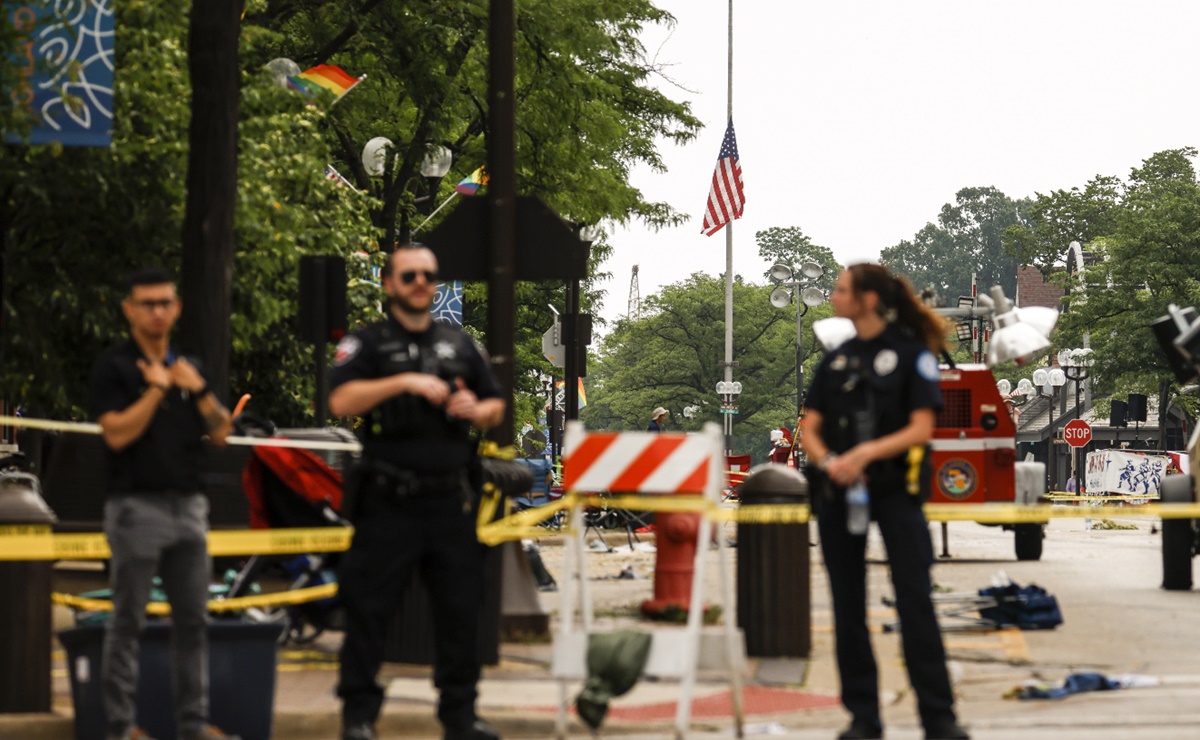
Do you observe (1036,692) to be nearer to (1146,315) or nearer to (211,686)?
(211,686)

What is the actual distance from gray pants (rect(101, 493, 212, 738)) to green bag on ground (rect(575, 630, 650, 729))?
151 centimetres

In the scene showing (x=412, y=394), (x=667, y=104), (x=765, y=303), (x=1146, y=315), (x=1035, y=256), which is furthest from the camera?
(x=1035, y=256)

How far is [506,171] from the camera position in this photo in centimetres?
1099

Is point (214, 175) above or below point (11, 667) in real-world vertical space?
above

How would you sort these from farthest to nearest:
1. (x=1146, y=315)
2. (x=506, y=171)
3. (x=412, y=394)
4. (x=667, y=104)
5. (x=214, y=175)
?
(x=1146, y=315)
(x=667, y=104)
(x=214, y=175)
(x=506, y=171)
(x=412, y=394)

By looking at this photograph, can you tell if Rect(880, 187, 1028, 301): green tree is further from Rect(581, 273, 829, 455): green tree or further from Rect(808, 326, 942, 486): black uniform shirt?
Rect(808, 326, 942, 486): black uniform shirt

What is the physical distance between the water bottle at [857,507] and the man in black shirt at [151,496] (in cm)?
247

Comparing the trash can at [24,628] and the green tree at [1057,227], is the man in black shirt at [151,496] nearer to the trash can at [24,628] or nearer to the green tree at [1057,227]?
the trash can at [24,628]

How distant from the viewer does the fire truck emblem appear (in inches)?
757

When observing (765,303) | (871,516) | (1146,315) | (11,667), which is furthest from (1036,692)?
(765,303)

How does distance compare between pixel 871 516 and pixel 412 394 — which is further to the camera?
pixel 871 516

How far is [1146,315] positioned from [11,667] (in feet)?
186

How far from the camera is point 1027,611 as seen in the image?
12789 millimetres

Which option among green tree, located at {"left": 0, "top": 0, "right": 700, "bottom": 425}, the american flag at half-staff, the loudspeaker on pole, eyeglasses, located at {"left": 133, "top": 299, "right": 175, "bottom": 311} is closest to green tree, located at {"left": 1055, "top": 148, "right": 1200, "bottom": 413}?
the loudspeaker on pole
